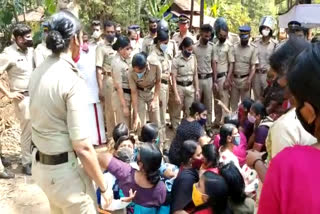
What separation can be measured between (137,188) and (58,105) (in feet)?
2.99

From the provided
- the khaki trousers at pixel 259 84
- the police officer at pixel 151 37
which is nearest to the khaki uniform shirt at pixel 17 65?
the police officer at pixel 151 37

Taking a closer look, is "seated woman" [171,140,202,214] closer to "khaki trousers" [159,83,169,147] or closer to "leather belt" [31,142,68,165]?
"leather belt" [31,142,68,165]

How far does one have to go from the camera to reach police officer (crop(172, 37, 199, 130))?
582 cm

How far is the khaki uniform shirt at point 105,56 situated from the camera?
5832 mm

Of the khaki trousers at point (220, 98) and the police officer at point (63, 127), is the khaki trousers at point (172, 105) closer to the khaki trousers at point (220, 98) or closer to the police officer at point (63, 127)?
the khaki trousers at point (220, 98)

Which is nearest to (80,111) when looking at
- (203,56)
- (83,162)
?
(83,162)

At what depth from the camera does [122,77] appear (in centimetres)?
535

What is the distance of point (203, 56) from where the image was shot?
628 cm

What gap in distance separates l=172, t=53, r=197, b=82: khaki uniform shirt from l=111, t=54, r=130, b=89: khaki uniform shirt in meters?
0.85

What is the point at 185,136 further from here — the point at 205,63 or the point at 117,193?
the point at 205,63

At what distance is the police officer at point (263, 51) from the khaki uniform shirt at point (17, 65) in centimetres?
346

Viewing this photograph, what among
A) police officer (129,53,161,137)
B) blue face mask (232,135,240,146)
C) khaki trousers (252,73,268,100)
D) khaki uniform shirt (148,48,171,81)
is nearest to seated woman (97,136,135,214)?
blue face mask (232,135,240,146)

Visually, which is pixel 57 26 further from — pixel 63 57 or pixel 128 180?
pixel 128 180

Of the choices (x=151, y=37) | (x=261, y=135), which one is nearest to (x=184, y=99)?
(x=151, y=37)
